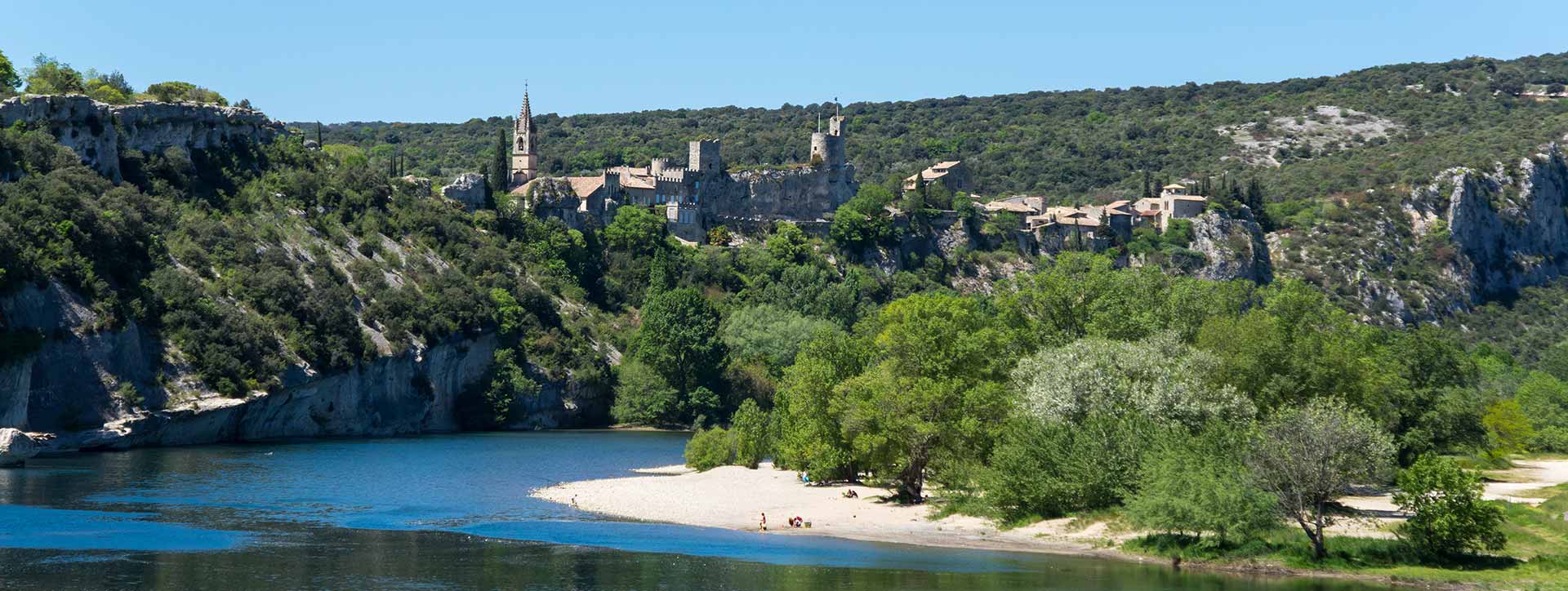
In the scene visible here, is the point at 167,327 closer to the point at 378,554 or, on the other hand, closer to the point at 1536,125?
the point at 378,554

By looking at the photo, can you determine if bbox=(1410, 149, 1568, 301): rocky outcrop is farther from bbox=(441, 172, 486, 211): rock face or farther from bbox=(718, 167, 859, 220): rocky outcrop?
bbox=(441, 172, 486, 211): rock face

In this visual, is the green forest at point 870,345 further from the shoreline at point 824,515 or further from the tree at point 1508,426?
the shoreline at point 824,515

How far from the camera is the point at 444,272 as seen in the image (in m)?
110

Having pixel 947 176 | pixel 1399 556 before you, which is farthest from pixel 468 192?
pixel 1399 556

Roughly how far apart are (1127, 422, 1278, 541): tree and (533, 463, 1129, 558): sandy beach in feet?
6.39

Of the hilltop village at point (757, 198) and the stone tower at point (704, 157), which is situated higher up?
the stone tower at point (704, 157)


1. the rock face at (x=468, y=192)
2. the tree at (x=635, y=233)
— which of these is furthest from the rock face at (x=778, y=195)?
the rock face at (x=468, y=192)

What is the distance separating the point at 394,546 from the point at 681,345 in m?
59.6

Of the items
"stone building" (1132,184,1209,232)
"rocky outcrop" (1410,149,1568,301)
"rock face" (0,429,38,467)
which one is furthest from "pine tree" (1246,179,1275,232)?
"rock face" (0,429,38,467)

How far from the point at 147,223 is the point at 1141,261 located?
282 ft

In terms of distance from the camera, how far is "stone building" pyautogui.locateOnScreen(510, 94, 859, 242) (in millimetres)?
132875

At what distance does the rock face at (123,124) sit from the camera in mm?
95625

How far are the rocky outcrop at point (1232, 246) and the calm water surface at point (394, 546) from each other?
94.6 meters

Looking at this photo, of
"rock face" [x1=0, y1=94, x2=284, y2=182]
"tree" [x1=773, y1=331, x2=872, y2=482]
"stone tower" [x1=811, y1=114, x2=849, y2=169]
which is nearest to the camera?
"tree" [x1=773, y1=331, x2=872, y2=482]
